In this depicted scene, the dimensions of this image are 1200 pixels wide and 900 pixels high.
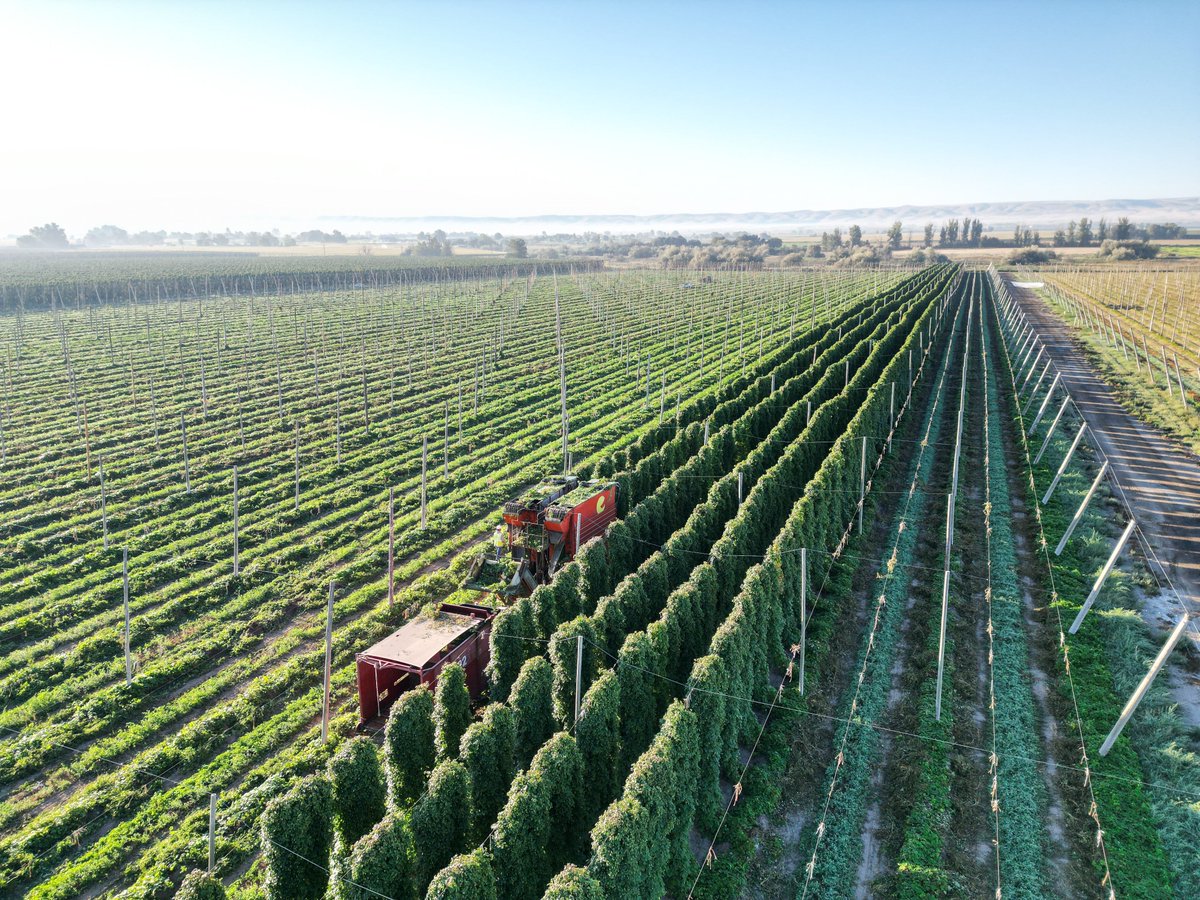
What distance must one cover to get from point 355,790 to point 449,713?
7.17ft

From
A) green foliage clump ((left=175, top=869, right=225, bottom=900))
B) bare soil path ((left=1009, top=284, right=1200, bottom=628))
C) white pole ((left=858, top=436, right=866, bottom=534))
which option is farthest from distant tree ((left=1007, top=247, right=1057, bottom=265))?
green foliage clump ((left=175, top=869, right=225, bottom=900))

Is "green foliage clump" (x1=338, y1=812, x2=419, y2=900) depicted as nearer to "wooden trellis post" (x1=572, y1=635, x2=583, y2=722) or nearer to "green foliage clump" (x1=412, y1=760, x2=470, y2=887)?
"green foliage clump" (x1=412, y1=760, x2=470, y2=887)

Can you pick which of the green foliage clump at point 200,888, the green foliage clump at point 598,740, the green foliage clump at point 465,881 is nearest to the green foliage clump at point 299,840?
the green foliage clump at point 200,888

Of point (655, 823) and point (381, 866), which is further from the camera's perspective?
point (655, 823)

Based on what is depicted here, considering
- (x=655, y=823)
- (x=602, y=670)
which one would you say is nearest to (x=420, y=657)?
(x=602, y=670)

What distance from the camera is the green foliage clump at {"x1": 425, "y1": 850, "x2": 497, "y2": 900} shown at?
8688 millimetres

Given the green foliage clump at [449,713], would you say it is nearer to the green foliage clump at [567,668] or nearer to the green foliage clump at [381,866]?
the green foliage clump at [567,668]

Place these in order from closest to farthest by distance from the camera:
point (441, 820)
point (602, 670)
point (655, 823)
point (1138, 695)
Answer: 1. point (655, 823)
2. point (441, 820)
3. point (1138, 695)
4. point (602, 670)

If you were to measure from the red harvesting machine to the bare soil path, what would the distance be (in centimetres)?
1616

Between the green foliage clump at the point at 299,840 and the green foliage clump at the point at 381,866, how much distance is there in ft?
3.17

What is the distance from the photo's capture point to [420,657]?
14820 millimetres

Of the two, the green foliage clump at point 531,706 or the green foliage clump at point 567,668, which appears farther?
the green foliage clump at point 567,668

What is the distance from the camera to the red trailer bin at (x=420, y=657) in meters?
14.5

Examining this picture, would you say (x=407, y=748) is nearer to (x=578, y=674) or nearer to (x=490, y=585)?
(x=578, y=674)
